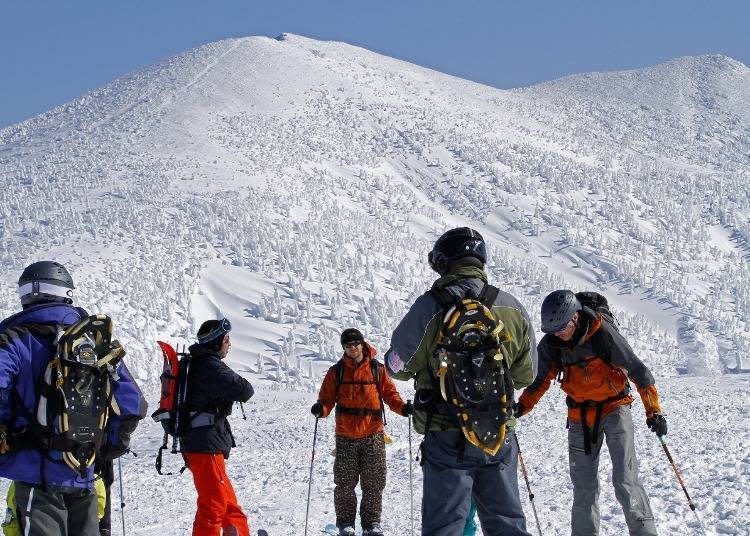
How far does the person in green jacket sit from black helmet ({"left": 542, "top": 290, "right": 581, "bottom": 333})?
1317 millimetres

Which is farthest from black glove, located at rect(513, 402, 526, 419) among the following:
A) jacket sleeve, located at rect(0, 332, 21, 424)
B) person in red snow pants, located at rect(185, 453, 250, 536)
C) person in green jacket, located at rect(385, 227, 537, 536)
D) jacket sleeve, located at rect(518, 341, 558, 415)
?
jacket sleeve, located at rect(0, 332, 21, 424)

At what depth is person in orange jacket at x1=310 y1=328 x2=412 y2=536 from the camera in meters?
7.93

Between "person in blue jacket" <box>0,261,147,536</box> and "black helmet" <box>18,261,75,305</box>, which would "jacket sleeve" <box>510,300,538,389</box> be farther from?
"black helmet" <box>18,261,75,305</box>

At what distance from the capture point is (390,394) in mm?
7980

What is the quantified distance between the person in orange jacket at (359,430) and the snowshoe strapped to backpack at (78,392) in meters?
3.44

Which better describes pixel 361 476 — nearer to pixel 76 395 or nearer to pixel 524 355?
pixel 524 355

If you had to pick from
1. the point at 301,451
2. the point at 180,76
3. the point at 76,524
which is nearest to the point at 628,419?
the point at 76,524

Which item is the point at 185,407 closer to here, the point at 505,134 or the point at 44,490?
the point at 44,490

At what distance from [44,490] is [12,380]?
667 mm

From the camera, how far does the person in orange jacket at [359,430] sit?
793 centimetres

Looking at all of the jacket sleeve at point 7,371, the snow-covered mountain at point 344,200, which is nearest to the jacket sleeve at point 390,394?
the jacket sleeve at point 7,371

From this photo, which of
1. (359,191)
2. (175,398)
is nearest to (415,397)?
(175,398)

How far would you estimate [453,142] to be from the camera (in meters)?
87.6

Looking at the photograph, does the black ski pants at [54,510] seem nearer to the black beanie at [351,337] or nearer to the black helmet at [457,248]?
the black helmet at [457,248]
